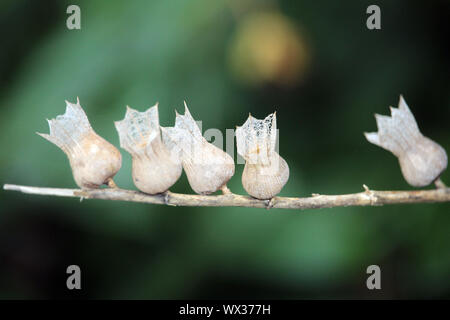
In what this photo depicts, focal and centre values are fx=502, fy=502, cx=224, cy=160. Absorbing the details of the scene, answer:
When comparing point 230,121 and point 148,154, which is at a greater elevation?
point 230,121

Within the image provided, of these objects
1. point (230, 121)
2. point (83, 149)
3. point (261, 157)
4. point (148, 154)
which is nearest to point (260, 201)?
point (261, 157)

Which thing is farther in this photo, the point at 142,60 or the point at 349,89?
the point at 349,89

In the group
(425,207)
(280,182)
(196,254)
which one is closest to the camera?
(280,182)

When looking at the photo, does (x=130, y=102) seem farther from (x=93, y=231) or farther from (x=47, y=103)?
(x=93, y=231)

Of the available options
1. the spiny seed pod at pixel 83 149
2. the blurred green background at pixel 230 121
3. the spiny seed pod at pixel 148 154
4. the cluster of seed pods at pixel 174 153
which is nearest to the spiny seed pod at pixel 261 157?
the cluster of seed pods at pixel 174 153

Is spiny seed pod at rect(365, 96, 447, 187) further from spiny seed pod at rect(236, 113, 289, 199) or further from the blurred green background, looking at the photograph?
the blurred green background

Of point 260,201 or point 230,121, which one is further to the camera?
point 230,121

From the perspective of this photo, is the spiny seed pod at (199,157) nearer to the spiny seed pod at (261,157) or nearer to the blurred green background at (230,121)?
the spiny seed pod at (261,157)

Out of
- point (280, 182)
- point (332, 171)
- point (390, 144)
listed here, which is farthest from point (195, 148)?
point (332, 171)

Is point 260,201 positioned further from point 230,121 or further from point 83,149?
point 230,121
